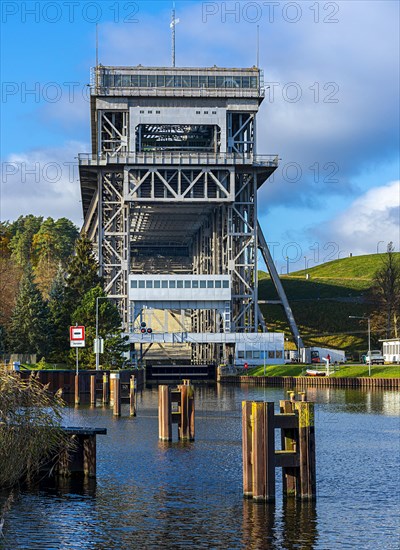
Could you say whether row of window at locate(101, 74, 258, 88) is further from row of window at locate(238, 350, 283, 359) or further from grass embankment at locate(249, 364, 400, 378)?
grass embankment at locate(249, 364, 400, 378)

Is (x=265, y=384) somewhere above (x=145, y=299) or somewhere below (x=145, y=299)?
below

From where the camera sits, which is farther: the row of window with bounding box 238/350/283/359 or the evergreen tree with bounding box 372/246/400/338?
the evergreen tree with bounding box 372/246/400/338

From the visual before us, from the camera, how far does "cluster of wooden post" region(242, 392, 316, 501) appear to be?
28672 millimetres

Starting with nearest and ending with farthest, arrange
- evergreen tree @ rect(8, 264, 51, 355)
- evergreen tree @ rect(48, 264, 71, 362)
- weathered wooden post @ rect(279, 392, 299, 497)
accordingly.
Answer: weathered wooden post @ rect(279, 392, 299, 497), evergreen tree @ rect(48, 264, 71, 362), evergreen tree @ rect(8, 264, 51, 355)

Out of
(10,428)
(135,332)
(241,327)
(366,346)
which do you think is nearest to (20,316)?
(135,332)

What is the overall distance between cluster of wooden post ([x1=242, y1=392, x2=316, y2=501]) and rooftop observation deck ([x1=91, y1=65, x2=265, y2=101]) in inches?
4273

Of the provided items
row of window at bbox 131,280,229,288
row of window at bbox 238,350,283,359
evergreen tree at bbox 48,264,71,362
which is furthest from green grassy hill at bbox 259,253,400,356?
evergreen tree at bbox 48,264,71,362

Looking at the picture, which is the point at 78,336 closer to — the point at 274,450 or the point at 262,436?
the point at 274,450

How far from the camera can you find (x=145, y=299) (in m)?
134

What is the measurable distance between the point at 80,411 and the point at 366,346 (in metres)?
104

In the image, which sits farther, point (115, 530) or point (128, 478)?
point (128, 478)

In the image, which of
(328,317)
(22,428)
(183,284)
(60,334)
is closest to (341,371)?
(183,284)

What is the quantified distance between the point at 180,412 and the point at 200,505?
17.5m

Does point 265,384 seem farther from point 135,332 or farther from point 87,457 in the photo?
point 87,457
